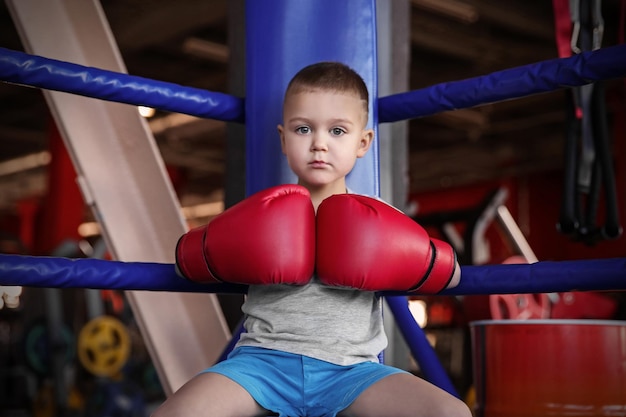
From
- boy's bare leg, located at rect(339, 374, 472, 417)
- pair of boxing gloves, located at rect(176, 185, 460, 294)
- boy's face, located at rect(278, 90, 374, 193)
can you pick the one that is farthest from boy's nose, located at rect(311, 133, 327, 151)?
boy's bare leg, located at rect(339, 374, 472, 417)

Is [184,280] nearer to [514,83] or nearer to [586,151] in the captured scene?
[514,83]

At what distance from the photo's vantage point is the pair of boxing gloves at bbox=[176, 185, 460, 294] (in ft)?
3.65

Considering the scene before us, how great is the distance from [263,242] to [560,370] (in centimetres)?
81

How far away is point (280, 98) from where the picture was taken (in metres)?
1.48

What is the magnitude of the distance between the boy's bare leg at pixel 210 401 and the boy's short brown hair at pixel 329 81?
1.63 ft

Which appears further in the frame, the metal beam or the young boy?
the metal beam

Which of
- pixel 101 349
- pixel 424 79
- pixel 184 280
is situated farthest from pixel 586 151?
pixel 424 79

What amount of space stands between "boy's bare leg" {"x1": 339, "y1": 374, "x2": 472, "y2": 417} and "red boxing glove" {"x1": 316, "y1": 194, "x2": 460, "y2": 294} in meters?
0.14

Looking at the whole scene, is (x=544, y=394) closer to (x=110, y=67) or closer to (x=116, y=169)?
(x=116, y=169)

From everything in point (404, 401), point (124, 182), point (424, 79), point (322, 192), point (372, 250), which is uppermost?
point (424, 79)

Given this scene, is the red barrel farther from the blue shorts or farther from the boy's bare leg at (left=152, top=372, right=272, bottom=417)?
the boy's bare leg at (left=152, top=372, right=272, bottom=417)

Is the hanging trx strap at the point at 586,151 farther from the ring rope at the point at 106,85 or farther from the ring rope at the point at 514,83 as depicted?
the ring rope at the point at 106,85

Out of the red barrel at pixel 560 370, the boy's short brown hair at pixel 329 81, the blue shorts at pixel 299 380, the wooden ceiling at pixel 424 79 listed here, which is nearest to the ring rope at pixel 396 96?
the boy's short brown hair at pixel 329 81

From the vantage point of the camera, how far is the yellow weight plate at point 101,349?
16.4 ft
